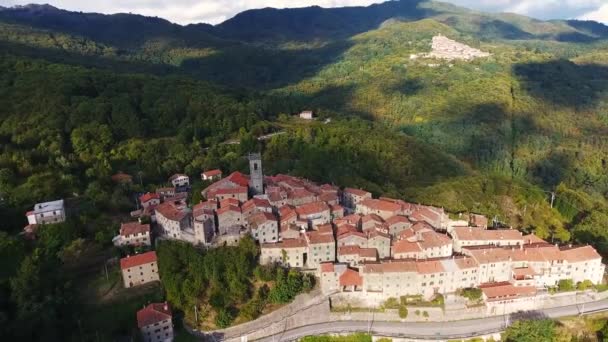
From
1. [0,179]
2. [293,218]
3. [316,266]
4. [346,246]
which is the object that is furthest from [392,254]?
[0,179]

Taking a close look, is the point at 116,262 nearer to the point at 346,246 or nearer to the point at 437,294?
the point at 346,246

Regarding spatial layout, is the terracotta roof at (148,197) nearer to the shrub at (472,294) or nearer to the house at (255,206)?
the house at (255,206)

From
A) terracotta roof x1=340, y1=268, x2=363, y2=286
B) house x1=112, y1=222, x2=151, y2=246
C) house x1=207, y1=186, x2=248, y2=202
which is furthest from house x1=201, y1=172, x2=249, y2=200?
terracotta roof x1=340, y1=268, x2=363, y2=286

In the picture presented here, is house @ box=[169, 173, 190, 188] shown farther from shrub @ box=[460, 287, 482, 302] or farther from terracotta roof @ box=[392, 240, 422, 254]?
shrub @ box=[460, 287, 482, 302]

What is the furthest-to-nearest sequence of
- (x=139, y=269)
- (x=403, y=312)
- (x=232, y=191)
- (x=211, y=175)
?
(x=211, y=175) < (x=232, y=191) < (x=139, y=269) < (x=403, y=312)

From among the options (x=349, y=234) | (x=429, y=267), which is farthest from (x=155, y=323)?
(x=429, y=267)

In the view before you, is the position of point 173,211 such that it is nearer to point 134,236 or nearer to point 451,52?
point 134,236

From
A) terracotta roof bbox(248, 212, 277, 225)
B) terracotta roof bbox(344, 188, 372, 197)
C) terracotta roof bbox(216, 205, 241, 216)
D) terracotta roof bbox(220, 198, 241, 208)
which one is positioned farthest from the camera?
terracotta roof bbox(344, 188, 372, 197)
